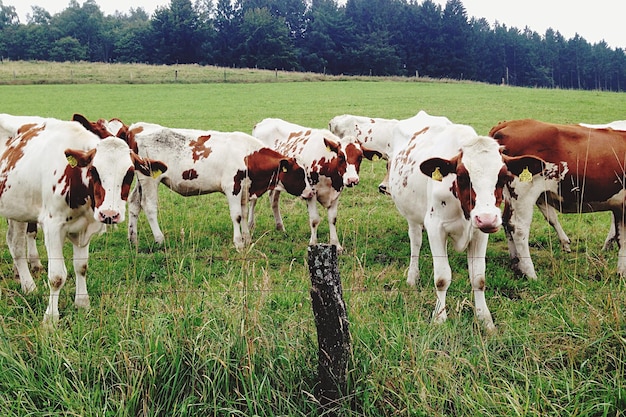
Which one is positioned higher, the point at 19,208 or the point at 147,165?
the point at 147,165

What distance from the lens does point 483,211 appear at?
4.90m

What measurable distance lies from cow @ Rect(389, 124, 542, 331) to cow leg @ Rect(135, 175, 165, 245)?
4397 mm

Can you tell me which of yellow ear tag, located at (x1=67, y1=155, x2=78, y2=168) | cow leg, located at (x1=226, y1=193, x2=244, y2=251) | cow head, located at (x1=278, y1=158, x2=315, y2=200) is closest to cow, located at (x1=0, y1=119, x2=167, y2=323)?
yellow ear tag, located at (x1=67, y1=155, x2=78, y2=168)

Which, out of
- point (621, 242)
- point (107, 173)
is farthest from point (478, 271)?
point (107, 173)

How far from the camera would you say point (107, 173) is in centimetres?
549

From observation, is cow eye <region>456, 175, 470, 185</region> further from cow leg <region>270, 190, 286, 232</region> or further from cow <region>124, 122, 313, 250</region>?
cow leg <region>270, 190, 286, 232</region>

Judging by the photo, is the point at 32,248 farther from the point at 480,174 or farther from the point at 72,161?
the point at 480,174

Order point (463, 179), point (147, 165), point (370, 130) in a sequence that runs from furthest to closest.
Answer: point (370, 130), point (147, 165), point (463, 179)

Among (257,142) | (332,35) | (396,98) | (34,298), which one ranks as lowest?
(34,298)

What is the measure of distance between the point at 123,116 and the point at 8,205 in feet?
74.8

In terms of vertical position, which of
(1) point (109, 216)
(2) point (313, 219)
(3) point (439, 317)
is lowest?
(3) point (439, 317)

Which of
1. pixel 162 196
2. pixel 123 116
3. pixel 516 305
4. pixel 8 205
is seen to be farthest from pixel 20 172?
pixel 123 116

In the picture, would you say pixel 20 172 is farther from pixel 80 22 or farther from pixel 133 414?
pixel 80 22

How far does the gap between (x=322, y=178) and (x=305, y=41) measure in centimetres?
8436
